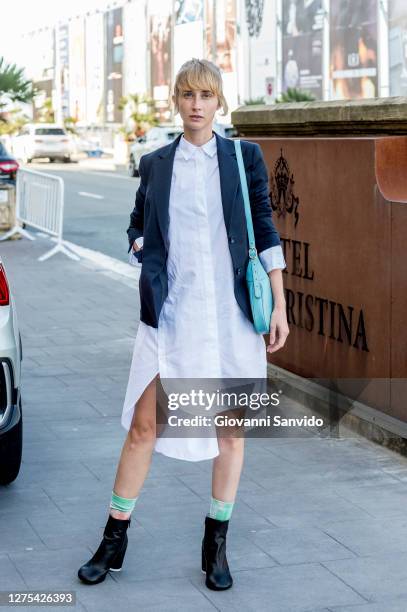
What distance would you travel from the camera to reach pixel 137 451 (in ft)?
14.4

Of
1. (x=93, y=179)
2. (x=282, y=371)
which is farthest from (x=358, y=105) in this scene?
(x=93, y=179)

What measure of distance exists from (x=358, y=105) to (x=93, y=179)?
32.5 m

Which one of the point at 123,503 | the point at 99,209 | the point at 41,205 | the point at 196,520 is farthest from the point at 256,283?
the point at 99,209

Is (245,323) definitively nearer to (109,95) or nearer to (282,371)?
(282,371)

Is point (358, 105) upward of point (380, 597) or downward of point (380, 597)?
upward

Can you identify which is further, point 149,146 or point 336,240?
point 149,146

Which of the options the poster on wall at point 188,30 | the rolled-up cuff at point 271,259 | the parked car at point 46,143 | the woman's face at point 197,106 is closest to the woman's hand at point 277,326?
the rolled-up cuff at point 271,259

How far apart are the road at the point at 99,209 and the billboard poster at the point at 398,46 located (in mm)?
10023

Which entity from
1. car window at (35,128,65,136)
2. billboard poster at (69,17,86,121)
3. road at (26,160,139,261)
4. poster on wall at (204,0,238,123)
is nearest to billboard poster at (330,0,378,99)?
road at (26,160,139,261)

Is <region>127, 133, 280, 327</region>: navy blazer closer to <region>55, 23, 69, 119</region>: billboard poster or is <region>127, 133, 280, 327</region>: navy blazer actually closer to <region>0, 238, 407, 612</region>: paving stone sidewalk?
<region>0, 238, 407, 612</region>: paving stone sidewalk

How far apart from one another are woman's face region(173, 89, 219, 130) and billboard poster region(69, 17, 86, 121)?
84509mm

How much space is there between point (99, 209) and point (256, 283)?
2127cm

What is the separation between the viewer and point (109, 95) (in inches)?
3226

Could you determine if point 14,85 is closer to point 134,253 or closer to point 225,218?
point 134,253
